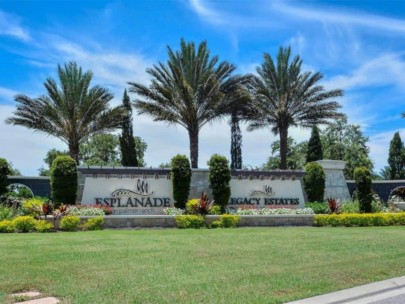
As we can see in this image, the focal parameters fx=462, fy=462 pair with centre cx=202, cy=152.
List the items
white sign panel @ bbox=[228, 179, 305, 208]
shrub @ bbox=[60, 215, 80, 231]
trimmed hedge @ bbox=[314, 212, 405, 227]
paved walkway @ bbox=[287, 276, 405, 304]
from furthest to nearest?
white sign panel @ bbox=[228, 179, 305, 208] → trimmed hedge @ bbox=[314, 212, 405, 227] → shrub @ bbox=[60, 215, 80, 231] → paved walkway @ bbox=[287, 276, 405, 304]

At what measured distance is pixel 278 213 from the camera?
1919 centimetres

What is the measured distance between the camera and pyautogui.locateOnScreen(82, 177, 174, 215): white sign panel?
1934 cm

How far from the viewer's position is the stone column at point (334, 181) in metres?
24.4

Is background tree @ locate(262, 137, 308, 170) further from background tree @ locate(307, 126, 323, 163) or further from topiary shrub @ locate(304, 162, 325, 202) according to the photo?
topiary shrub @ locate(304, 162, 325, 202)

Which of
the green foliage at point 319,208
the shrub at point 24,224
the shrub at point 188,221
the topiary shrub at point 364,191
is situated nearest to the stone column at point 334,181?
the green foliage at point 319,208

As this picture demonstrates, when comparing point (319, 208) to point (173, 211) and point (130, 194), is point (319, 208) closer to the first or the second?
point (173, 211)

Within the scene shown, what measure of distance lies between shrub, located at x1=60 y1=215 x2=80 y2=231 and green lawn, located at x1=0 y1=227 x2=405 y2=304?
289cm

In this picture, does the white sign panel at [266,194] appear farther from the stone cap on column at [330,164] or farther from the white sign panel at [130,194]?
the white sign panel at [130,194]

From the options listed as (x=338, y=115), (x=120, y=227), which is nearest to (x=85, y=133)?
(x=120, y=227)

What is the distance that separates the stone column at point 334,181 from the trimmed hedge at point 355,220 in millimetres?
5600

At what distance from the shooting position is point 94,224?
1534cm

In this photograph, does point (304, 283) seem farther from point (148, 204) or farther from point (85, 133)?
point (85, 133)

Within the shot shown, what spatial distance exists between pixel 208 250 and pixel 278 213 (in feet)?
32.2

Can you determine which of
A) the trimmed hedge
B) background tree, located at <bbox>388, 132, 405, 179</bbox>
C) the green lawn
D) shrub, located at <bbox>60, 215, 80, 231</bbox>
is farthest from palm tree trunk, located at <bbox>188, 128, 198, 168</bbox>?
background tree, located at <bbox>388, 132, 405, 179</bbox>
